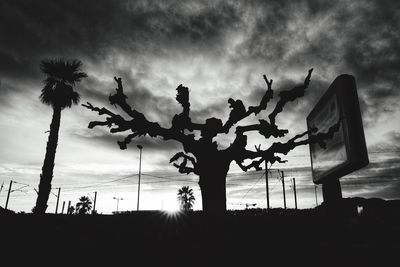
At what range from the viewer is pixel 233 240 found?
699 centimetres

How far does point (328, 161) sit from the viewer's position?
332 inches

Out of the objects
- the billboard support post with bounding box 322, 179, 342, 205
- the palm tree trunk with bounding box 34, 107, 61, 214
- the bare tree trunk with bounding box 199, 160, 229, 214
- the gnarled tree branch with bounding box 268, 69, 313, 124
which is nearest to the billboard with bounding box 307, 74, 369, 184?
the billboard support post with bounding box 322, 179, 342, 205

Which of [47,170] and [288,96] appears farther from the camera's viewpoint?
[47,170]

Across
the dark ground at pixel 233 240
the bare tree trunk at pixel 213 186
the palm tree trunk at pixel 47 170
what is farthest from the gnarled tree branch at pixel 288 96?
the palm tree trunk at pixel 47 170

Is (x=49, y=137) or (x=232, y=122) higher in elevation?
(x=49, y=137)

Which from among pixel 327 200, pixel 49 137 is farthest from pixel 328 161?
pixel 49 137

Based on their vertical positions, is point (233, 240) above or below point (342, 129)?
below

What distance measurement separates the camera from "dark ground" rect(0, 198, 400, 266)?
6020 mm

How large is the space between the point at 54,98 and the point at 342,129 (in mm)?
20008

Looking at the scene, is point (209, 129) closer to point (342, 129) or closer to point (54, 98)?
point (342, 129)

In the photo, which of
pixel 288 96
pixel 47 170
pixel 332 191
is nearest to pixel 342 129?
pixel 332 191

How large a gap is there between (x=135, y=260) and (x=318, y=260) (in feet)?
13.2

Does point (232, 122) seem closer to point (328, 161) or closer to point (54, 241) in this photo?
point (328, 161)

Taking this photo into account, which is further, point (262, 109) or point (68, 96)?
point (68, 96)
